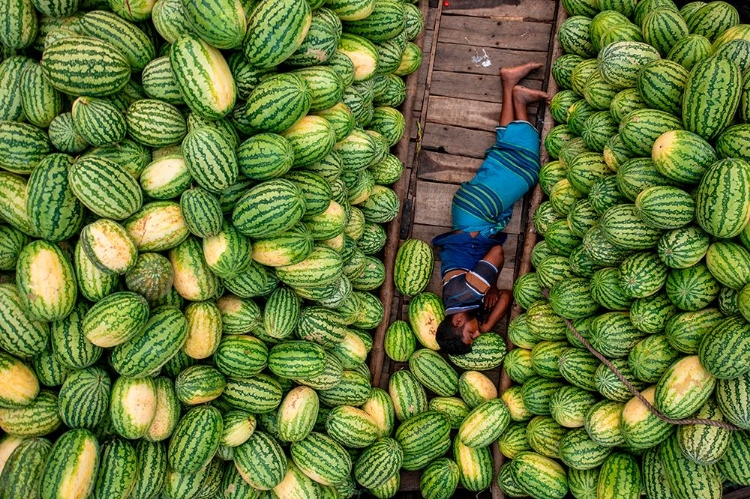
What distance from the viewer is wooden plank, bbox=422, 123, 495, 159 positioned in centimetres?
407

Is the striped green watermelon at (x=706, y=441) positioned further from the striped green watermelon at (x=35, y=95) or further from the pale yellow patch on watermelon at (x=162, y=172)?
the striped green watermelon at (x=35, y=95)

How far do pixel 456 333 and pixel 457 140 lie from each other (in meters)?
1.43

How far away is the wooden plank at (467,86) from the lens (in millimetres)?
4102

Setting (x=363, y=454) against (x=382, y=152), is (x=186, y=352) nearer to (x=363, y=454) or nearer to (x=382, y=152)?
(x=363, y=454)

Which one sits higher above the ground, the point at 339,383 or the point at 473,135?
the point at 473,135

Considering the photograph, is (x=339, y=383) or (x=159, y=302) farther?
(x=339, y=383)

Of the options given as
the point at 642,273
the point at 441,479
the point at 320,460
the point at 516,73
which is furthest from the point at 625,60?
the point at 320,460

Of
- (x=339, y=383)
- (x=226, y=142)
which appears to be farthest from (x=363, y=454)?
(x=226, y=142)

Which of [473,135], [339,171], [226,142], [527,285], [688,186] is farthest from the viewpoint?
[473,135]

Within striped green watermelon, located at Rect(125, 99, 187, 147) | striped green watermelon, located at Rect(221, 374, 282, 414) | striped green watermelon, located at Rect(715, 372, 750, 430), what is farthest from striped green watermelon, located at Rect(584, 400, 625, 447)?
striped green watermelon, located at Rect(125, 99, 187, 147)

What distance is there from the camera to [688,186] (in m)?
2.73

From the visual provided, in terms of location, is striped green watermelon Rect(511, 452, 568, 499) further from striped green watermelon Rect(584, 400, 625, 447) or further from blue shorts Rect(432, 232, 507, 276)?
blue shorts Rect(432, 232, 507, 276)

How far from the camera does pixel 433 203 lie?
4039 mm

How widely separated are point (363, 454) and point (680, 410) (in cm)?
165
